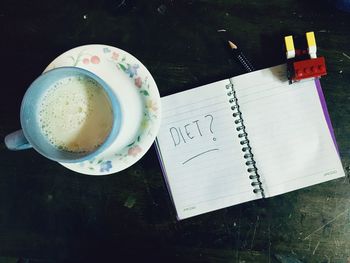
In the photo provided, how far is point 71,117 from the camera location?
667 mm

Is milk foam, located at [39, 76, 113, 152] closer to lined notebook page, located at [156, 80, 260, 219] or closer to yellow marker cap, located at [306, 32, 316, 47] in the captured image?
lined notebook page, located at [156, 80, 260, 219]

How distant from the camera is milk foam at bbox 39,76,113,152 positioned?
664 mm

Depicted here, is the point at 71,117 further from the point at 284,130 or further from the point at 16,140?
the point at 284,130

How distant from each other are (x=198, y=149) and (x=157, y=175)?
0.09 m

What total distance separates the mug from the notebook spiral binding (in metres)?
0.20

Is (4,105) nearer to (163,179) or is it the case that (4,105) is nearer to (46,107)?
(46,107)

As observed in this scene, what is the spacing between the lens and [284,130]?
74cm

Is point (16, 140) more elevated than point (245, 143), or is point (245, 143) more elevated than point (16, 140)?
point (16, 140)

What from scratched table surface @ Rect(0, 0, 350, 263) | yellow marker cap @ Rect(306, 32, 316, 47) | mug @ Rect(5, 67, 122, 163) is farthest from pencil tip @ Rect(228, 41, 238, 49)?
mug @ Rect(5, 67, 122, 163)

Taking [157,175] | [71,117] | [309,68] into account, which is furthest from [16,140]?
[309,68]

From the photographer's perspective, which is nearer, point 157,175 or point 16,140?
point 16,140

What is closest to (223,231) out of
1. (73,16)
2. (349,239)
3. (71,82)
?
(349,239)

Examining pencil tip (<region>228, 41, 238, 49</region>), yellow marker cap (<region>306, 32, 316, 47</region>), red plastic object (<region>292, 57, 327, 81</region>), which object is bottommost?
red plastic object (<region>292, 57, 327, 81</region>)

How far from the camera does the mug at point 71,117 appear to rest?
2.13ft
